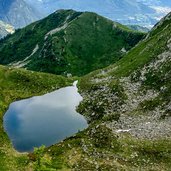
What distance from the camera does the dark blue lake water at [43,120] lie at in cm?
8372

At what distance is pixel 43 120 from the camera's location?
96.1 meters

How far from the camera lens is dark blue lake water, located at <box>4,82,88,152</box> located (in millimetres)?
83719

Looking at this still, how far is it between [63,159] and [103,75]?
179ft

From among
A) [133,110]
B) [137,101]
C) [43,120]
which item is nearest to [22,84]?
[43,120]

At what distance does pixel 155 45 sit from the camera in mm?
121812

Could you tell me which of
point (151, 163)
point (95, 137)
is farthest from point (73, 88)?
point (151, 163)

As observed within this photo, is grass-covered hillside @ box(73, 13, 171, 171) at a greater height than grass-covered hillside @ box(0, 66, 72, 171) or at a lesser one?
greater

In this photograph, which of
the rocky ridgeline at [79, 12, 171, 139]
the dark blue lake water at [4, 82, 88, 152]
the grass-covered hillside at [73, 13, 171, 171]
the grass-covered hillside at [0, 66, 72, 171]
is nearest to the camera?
the grass-covered hillside at [73, 13, 171, 171]

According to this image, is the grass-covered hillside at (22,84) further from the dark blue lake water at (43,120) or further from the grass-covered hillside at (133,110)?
the grass-covered hillside at (133,110)

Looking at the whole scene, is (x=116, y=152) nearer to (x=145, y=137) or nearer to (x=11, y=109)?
(x=145, y=137)

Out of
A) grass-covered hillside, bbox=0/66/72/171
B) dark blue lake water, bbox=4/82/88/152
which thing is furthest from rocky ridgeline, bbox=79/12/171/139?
grass-covered hillside, bbox=0/66/72/171

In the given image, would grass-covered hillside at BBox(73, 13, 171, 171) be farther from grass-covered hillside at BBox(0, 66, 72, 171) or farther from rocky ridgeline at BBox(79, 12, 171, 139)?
grass-covered hillside at BBox(0, 66, 72, 171)

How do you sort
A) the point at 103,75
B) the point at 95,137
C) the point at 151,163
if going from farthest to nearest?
1. the point at 103,75
2. the point at 95,137
3. the point at 151,163

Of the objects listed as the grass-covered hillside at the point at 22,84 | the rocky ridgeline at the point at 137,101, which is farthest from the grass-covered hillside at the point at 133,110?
the grass-covered hillside at the point at 22,84
